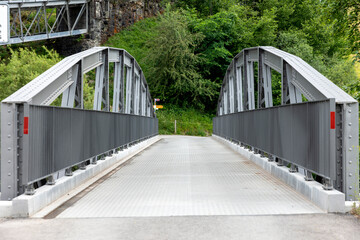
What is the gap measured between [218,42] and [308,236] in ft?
161

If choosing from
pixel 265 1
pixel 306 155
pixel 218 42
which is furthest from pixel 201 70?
pixel 306 155

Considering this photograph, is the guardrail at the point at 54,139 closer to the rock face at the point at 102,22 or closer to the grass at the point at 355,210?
the grass at the point at 355,210

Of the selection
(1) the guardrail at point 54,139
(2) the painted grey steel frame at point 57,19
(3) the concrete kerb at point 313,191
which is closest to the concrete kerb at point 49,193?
(1) the guardrail at point 54,139

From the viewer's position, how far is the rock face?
48.5 m

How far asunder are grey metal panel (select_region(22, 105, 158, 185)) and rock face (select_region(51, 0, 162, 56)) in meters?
38.0

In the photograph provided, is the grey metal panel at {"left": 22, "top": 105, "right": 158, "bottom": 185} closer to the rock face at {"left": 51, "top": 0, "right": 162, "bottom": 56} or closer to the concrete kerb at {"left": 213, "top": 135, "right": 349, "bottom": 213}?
the concrete kerb at {"left": 213, "top": 135, "right": 349, "bottom": 213}

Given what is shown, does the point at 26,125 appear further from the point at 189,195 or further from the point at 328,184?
the point at 328,184

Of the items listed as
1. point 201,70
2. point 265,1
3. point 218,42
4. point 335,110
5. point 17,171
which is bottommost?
point 17,171

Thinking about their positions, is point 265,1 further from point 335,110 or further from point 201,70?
point 335,110

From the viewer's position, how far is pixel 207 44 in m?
53.3

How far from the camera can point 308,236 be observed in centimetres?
477

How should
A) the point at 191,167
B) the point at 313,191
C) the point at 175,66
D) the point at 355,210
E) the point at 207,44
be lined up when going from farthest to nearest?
the point at 207,44 → the point at 175,66 → the point at 191,167 → the point at 313,191 → the point at 355,210

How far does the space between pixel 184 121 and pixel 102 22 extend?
14.7 metres

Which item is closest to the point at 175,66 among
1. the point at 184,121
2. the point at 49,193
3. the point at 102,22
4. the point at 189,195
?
the point at 184,121
